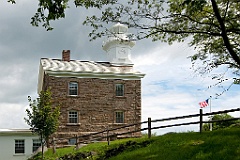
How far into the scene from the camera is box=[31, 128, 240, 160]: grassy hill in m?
15.7

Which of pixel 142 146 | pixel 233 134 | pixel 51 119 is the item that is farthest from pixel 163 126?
pixel 51 119

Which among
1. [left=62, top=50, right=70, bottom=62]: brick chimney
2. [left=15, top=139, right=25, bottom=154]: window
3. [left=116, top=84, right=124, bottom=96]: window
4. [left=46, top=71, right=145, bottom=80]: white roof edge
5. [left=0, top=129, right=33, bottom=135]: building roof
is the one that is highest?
[left=62, top=50, right=70, bottom=62]: brick chimney

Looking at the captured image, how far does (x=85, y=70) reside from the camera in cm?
3866

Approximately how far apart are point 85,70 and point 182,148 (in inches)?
866

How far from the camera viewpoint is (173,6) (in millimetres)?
17062

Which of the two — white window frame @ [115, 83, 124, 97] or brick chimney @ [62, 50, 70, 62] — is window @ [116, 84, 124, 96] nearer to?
white window frame @ [115, 83, 124, 97]

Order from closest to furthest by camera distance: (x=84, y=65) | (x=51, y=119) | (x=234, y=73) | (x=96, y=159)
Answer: (x=234, y=73), (x=96, y=159), (x=51, y=119), (x=84, y=65)

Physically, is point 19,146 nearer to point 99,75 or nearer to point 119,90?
point 99,75

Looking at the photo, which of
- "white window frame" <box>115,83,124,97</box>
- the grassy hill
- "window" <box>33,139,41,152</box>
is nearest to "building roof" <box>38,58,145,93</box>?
"white window frame" <box>115,83,124,97</box>

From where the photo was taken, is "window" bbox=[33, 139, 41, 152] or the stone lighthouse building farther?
"window" bbox=[33, 139, 41, 152]

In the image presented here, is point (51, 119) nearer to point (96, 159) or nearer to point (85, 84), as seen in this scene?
point (85, 84)

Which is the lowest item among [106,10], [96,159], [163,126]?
[96,159]

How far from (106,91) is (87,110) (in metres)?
2.38

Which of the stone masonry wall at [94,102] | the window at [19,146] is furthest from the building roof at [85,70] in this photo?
the window at [19,146]
